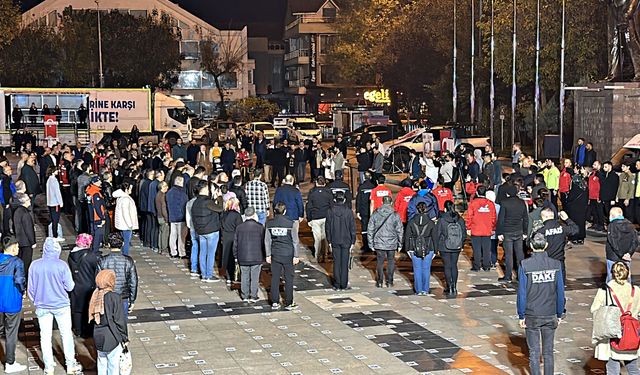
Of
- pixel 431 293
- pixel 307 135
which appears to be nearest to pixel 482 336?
pixel 431 293

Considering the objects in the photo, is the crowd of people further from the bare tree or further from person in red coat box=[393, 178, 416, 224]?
the bare tree

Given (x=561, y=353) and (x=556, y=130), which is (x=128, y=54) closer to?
(x=556, y=130)

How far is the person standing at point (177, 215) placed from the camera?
812 inches

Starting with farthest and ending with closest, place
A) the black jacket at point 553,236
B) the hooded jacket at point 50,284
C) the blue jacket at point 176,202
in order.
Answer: the blue jacket at point 176,202 < the black jacket at point 553,236 < the hooded jacket at point 50,284

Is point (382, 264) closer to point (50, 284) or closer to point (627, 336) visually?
point (50, 284)

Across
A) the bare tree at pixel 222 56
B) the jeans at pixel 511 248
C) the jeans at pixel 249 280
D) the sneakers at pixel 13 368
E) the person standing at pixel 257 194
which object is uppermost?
→ the bare tree at pixel 222 56

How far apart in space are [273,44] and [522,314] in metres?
116

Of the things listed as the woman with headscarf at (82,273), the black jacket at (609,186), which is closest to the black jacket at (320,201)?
the woman with headscarf at (82,273)

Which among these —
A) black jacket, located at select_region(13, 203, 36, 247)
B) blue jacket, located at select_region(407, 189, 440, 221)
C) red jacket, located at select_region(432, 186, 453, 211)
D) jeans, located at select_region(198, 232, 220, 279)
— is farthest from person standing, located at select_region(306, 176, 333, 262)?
black jacket, located at select_region(13, 203, 36, 247)

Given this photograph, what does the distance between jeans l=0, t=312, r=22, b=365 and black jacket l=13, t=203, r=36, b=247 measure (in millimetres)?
3974

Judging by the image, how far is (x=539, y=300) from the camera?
11445mm

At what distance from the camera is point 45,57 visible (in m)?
75.1

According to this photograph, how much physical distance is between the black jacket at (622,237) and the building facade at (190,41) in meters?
75.9

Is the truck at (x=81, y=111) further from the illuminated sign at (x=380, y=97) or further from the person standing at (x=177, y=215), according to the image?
the person standing at (x=177, y=215)
